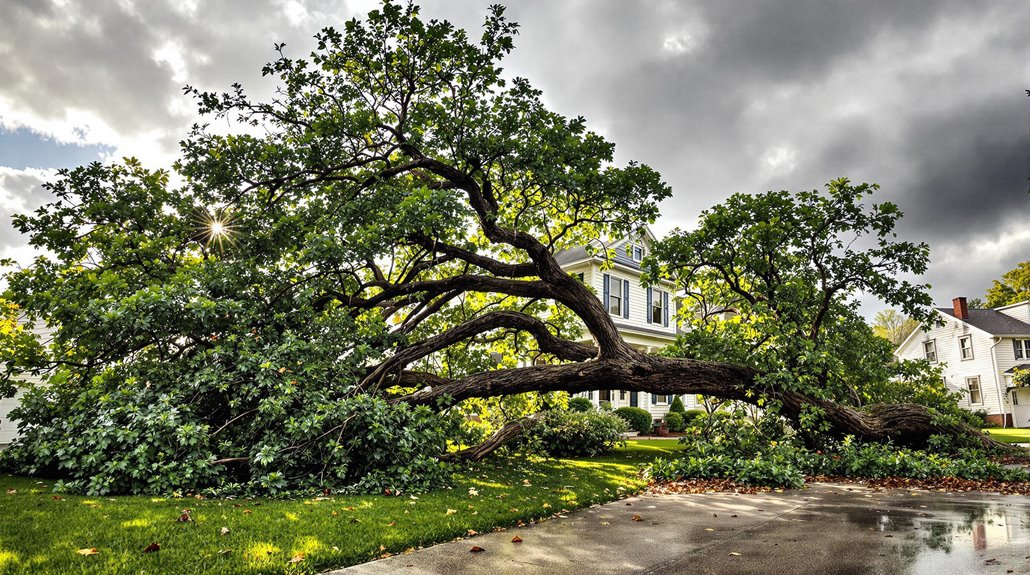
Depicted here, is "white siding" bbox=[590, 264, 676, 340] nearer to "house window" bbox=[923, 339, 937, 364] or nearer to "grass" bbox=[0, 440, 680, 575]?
"grass" bbox=[0, 440, 680, 575]

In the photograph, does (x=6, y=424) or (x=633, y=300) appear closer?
(x=6, y=424)

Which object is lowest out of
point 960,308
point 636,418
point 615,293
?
point 636,418

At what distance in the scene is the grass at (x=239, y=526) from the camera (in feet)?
11.7

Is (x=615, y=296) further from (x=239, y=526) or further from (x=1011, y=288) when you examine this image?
(x=1011, y=288)

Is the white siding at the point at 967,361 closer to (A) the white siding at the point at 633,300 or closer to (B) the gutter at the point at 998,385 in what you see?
(B) the gutter at the point at 998,385

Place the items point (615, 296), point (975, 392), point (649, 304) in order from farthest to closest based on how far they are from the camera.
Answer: point (975, 392)
point (649, 304)
point (615, 296)

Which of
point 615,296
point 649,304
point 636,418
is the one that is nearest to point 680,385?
point 636,418

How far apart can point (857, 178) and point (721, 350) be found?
455 centimetres

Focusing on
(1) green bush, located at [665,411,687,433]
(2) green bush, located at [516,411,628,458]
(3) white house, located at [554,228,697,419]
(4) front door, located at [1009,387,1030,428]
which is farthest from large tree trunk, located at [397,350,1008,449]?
(4) front door, located at [1009,387,1030,428]

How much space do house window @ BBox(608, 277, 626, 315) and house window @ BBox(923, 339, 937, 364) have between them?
2571 cm

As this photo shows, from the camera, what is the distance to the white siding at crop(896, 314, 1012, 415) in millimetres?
31375

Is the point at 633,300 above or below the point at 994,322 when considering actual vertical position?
below

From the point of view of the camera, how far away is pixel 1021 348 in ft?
105

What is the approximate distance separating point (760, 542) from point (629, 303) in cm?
2053
